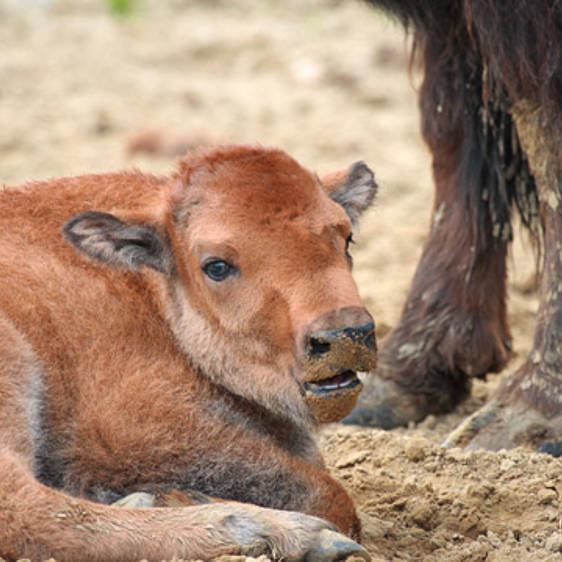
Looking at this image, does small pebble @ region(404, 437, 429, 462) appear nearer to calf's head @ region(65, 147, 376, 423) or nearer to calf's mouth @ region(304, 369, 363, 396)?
calf's head @ region(65, 147, 376, 423)

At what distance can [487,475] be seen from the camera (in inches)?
175

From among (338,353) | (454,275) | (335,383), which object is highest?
(338,353)

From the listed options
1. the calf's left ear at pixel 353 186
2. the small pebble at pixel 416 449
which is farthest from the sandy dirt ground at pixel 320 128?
the calf's left ear at pixel 353 186

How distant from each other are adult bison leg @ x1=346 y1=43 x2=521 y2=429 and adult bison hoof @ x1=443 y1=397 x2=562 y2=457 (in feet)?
1.99

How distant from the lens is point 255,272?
12.5 ft

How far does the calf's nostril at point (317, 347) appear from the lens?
3.54 meters

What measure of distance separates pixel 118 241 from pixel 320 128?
6953 millimetres

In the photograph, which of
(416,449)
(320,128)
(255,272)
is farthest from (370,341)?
(320,128)

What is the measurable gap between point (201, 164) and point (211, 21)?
10.4 m

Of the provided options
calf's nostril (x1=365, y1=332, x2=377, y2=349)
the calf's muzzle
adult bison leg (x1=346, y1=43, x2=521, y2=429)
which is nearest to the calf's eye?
the calf's muzzle

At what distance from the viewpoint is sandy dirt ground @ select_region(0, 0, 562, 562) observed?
4.23 m

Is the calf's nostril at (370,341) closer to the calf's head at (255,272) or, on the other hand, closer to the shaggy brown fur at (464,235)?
the calf's head at (255,272)

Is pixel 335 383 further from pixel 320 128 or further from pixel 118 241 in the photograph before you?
pixel 320 128

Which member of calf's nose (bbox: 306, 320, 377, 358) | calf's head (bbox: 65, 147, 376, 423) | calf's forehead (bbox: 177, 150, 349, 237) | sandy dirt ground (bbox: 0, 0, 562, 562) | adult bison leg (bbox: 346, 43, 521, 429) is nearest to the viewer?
calf's nose (bbox: 306, 320, 377, 358)
